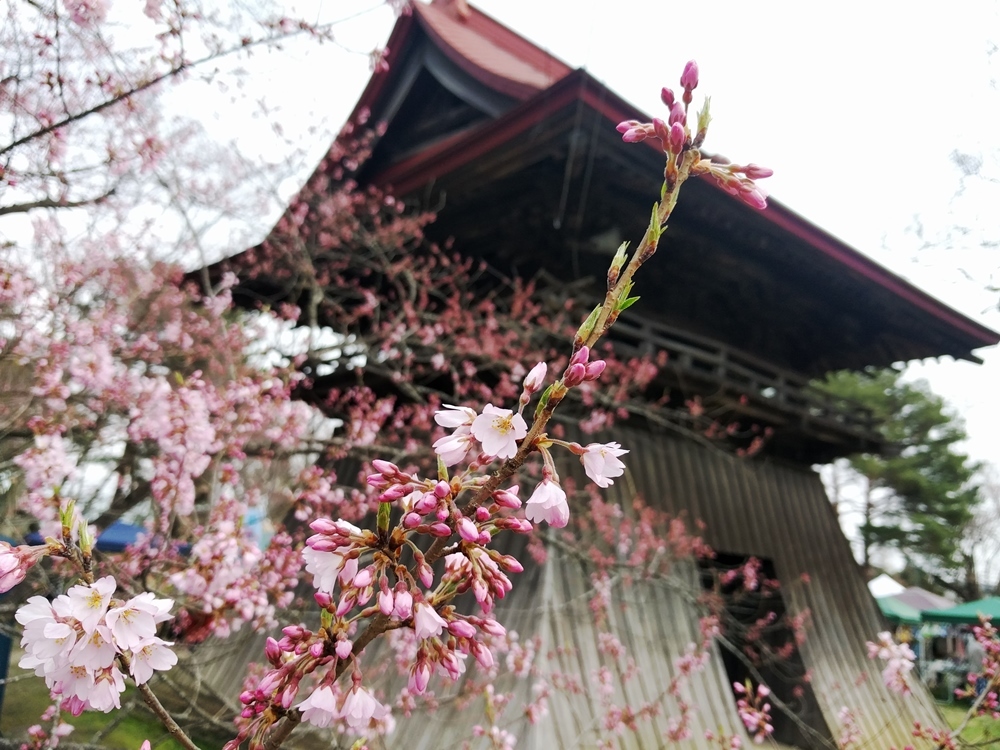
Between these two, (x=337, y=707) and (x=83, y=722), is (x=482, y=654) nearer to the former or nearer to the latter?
(x=337, y=707)

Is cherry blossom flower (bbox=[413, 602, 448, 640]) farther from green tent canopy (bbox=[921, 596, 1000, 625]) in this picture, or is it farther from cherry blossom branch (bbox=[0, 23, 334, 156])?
green tent canopy (bbox=[921, 596, 1000, 625])

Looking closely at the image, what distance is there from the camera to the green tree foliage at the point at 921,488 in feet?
44.1

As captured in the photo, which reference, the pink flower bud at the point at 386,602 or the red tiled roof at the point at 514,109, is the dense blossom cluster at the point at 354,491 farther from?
the red tiled roof at the point at 514,109

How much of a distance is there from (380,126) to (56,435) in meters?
4.58

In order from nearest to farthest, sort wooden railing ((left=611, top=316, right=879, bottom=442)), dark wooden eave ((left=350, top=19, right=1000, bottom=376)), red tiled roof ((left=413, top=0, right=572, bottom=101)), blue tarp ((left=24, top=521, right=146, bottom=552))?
dark wooden eave ((left=350, top=19, right=1000, bottom=376)), red tiled roof ((left=413, top=0, right=572, bottom=101)), wooden railing ((left=611, top=316, right=879, bottom=442)), blue tarp ((left=24, top=521, right=146, bottom=552))

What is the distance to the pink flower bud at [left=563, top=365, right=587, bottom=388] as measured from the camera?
81cm

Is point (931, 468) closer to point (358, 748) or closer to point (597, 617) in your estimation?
point (597, 617)

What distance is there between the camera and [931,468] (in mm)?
14266

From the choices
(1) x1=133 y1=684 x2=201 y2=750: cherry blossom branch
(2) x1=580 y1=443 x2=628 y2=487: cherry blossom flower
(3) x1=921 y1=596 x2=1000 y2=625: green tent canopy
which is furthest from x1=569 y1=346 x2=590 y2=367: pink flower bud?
(3) x1=921 y1=596 x2=1000 y2=625: green tent canopy

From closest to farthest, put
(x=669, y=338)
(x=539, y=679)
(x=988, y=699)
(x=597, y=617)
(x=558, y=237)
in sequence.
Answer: (x=988, y=699) → (x=539, y=679) → (x=597, y=617) → (x=558, y=237) → (x=669, y=338)

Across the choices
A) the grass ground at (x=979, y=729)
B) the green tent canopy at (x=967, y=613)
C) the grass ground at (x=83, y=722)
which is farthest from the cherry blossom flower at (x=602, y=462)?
the green tent canopy at (x=967, y=613)

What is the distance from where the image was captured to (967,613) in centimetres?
953

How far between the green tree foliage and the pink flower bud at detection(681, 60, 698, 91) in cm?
1411

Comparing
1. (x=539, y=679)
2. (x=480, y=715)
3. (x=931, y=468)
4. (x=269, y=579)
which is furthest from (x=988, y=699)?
(x=931, y=468)
